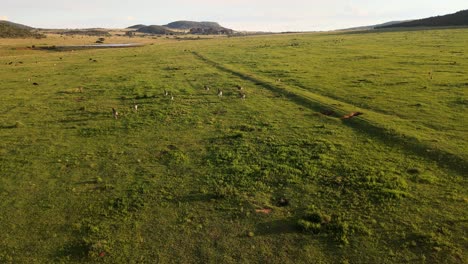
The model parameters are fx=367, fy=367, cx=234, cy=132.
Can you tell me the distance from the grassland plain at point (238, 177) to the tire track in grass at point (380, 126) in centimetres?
12

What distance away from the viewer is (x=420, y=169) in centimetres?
1708

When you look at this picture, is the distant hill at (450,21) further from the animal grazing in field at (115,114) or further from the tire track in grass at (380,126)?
the animal grazing in field at (115,114)

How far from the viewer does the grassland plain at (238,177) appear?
12.5 metres

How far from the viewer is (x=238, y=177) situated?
17.3 metres

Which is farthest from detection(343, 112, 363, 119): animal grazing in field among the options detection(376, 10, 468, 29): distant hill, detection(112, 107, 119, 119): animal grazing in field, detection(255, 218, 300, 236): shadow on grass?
detection(376, 10, 468, 29): distant hill

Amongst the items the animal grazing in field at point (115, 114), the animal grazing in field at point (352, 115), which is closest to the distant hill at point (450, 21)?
the animal grazing in field at point (352, 115)

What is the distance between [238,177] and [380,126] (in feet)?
35.0

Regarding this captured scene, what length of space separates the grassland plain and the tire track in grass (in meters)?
0.12

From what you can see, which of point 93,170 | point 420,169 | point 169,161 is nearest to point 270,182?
point 169,161

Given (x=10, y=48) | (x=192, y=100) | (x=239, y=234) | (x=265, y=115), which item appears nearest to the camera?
(x=239, y=234)

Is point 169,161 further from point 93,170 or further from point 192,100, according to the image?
point 192,100

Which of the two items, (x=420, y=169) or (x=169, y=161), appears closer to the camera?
(x=420, y=169)

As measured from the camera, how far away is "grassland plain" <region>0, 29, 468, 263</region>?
1253 cm

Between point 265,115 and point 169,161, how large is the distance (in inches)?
392
